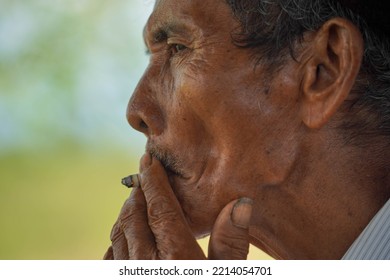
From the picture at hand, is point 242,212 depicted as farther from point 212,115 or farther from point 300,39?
point 300,39

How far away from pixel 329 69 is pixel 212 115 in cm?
29

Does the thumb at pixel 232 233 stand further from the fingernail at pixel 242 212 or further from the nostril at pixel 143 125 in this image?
the nostril at pixel 143 125

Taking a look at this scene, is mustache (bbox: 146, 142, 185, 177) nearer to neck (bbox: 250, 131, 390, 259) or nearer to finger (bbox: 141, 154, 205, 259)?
finger (bbox: 141, 154, 205, 259)

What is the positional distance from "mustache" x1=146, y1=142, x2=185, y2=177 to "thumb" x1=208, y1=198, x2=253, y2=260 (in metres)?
0.20

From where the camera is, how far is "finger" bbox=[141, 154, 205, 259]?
177cm

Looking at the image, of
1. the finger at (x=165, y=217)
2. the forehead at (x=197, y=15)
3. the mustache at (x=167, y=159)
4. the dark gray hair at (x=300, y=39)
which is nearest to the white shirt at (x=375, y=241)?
the dark gray hair at (x=300, y=39)

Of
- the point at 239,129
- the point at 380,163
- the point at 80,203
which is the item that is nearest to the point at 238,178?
the point at 239,129

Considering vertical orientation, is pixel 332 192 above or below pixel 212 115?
below

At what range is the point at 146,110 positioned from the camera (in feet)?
6.35

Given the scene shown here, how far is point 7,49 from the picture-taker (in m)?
2.53

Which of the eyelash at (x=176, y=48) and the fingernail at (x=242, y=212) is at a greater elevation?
the eyelash at (x=176, y=48)

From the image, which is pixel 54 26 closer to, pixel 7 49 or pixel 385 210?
pixel 7 49

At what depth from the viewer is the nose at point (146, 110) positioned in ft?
6.32

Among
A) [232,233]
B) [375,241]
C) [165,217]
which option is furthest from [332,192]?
[165,217]
